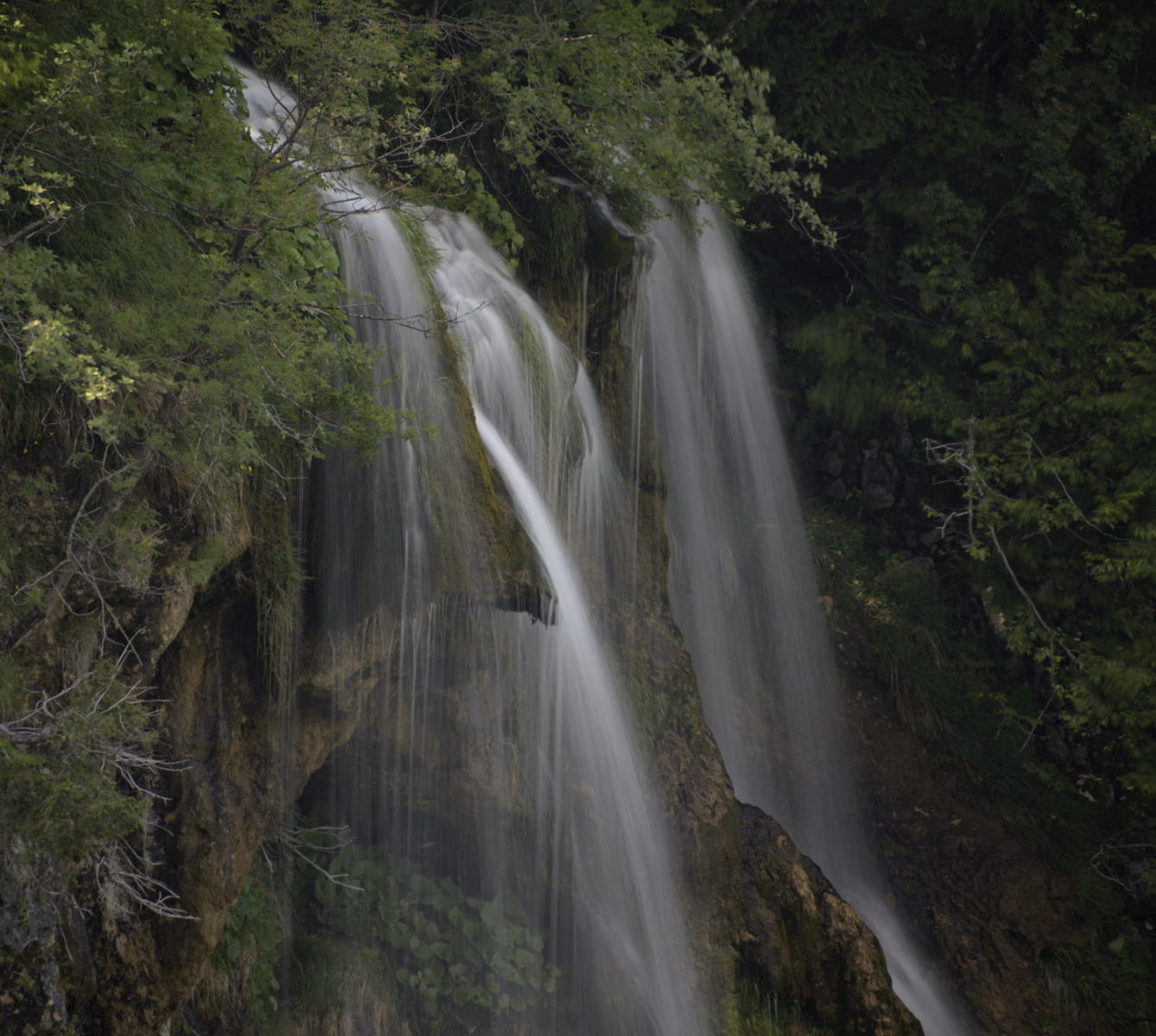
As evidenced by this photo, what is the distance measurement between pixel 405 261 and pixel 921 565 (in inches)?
257

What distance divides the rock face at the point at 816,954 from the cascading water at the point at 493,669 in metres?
0.60

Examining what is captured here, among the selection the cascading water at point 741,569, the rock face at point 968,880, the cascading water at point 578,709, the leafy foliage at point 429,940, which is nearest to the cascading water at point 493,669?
Result: the cascading water at point 578,709

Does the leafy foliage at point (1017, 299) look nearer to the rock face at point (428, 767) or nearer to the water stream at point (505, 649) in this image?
the water stream at point (505, 649)

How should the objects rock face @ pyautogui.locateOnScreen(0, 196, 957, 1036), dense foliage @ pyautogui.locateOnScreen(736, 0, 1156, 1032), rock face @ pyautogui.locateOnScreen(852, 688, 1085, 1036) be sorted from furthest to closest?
dense foliage @ pyautogui.locateOnScreen(736, 0, 1156, 1032)
rock face @ pyautogui.locateOnScreen(852, 688, 1085, 1036)
rock face @ pyautogui.locateOnScreen(0, 196, 957, 1036)

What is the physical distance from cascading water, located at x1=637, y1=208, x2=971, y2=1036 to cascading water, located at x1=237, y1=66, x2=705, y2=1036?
2.17m

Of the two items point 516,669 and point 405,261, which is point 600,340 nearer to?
point 405,261

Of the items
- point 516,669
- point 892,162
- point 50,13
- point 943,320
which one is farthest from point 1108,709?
point 50,13

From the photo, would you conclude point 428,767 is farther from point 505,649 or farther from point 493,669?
point 505,649

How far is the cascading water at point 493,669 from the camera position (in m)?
4.94

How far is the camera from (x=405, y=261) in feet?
18.0

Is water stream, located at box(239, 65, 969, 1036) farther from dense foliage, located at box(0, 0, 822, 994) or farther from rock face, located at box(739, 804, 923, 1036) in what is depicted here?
rock face, located at box(739, 804, 923, 1036)

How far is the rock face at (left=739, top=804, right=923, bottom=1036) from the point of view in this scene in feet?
20.5

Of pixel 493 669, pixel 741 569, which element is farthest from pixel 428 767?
pixel 741 569

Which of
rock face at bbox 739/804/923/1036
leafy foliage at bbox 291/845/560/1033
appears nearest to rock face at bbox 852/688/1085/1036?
rock face at bbox 739/804/923/1036
